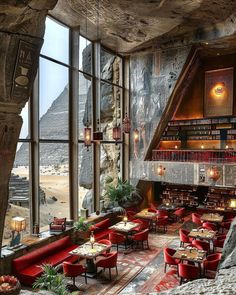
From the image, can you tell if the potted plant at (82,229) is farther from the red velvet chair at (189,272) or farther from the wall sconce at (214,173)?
the wall sconce at (214,173)

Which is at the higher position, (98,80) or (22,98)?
(98,80)

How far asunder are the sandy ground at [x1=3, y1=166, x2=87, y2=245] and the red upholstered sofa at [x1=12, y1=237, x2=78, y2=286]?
0.90 meters

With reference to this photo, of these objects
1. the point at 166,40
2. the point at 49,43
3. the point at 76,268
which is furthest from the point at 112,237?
the point at 166,40

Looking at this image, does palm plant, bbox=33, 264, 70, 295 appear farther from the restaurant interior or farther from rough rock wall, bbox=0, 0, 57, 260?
rough rock wall, bbox=0, 0, 57, 260

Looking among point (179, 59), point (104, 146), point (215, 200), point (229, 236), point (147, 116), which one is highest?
point (179, 59)

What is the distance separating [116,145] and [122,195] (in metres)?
2.74

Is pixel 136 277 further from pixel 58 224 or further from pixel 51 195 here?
pixel 51 195

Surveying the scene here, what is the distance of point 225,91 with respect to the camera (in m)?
15.3

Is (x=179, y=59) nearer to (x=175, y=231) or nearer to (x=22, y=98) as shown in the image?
(x=175, y=231)

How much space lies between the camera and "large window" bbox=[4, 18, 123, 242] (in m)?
9.16

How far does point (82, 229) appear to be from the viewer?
1001 cm

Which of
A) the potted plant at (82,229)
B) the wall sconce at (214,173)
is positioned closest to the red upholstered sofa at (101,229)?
the potted plant at (82,229)

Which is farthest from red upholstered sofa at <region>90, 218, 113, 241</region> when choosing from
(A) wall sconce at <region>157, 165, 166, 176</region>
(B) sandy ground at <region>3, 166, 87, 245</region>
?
(A) wall sconce at <region>157, 165, 166, 176</region>

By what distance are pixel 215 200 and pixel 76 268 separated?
363 inches
